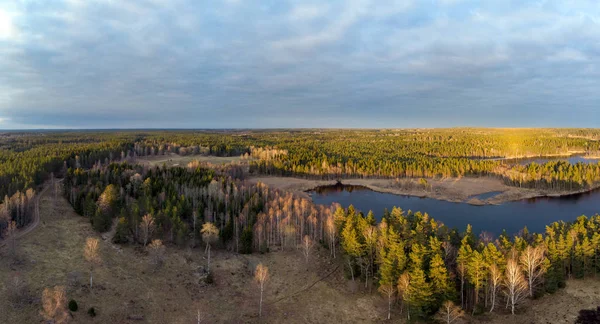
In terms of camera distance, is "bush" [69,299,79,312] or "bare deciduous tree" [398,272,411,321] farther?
"bare deciduous tree" [398,272,411,321]

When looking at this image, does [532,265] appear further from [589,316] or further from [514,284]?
[589,316]

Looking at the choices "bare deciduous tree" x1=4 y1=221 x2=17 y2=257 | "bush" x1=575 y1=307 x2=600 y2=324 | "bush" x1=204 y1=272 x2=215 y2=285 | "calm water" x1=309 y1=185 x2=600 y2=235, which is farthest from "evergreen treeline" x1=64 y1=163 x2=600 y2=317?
"calm water" x1=309 y1=185 x2=600 y2=235

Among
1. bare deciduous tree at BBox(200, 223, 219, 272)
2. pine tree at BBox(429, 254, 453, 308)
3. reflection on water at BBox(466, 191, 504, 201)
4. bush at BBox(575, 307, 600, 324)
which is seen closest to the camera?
bush at BBox(575, 307, 600, 324)

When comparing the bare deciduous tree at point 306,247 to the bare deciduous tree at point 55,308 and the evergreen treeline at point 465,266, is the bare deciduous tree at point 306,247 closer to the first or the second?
the evergreen treeline at point 465,266

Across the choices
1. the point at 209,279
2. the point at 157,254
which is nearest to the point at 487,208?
the point at 209,279

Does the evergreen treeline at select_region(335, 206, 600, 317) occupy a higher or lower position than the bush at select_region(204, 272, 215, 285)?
higher

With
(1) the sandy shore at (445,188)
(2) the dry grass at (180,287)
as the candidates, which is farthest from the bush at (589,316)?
(1) the sandy shore at (445,188)

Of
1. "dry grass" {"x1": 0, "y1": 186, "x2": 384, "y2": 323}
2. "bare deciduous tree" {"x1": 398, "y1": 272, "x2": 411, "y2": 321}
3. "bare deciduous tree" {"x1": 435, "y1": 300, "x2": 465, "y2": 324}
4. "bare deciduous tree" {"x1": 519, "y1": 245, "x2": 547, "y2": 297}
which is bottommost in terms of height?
"dry grass" {"x1": 0, "y1": 186, "x2": 384, "y2": 323}

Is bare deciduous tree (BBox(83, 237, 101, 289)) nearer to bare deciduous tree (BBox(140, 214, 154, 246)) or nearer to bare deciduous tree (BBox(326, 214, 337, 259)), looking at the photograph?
bare deciduous tree (BBox(140, 214, 154, 246))
